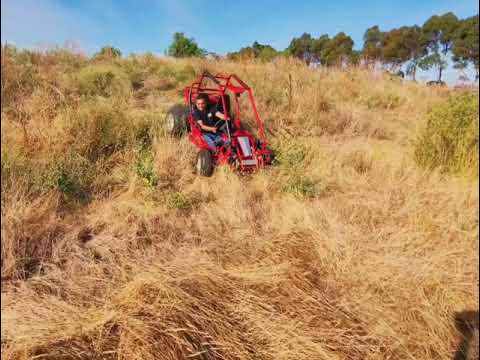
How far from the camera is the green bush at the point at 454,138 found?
1333 mm

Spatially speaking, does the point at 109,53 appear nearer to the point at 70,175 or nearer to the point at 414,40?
the point at 70,175

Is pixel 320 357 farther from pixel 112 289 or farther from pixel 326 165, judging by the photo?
pixel 326 165

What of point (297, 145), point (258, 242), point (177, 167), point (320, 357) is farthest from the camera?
point (297, 145)

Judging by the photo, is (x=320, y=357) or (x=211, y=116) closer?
(x=320, y=357)

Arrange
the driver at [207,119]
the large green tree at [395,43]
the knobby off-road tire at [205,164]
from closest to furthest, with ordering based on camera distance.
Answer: the knobby off-road tire at [205,164] < the driver at [207,119] < the large green tree at [395,43]

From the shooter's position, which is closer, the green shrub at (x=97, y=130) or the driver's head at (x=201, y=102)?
the green shrub at (x=97, y=130)

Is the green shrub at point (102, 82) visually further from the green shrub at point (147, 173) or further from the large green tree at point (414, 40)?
the large green tree at point (414, 40)

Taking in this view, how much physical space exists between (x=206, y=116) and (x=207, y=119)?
0.16ft

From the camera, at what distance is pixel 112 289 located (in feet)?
7.77

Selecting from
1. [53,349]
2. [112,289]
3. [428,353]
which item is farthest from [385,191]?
[53,349]

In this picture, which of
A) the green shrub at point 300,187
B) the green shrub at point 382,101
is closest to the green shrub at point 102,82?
the green shrub at point 300,187

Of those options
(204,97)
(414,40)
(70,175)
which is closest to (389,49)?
(414,40)

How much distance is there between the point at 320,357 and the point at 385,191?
179 centimetres

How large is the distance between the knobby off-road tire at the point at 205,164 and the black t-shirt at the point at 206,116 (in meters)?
1.07
